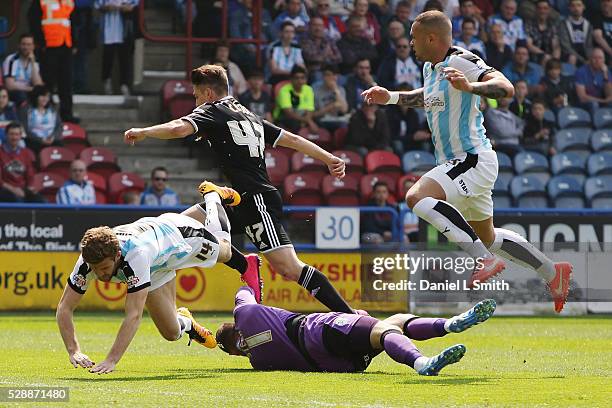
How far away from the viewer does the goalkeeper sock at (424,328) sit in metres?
8.66

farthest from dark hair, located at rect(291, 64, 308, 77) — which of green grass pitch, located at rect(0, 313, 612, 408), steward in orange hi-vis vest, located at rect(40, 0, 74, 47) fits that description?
green grass pitch, located at rect(0, 313, 612, 408)

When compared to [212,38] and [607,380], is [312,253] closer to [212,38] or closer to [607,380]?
[212,38]

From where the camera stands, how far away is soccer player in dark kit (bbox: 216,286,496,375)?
8344mm

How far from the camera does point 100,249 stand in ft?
27.0

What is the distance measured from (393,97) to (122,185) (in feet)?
27.9

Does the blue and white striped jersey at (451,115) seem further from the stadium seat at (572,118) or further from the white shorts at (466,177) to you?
the stadium seat at (572,118)

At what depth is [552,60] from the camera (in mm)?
21578

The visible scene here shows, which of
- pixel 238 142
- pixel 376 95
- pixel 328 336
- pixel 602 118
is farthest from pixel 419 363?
pixel 602 118

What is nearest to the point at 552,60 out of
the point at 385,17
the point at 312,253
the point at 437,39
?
the point at 385,17

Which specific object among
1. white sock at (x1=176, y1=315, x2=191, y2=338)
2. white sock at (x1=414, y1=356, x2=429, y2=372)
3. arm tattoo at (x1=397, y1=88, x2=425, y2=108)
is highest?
arm tattoo at (x1=397, y1=88, x2=425, y2=108)

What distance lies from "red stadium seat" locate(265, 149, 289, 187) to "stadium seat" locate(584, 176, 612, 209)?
179 inches

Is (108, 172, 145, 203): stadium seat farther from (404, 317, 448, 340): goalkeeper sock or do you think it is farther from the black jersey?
(404, 317, 448, 340): goalkeeper sock

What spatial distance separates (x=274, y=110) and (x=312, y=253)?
3.45 m

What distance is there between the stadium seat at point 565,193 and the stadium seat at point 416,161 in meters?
1.88
